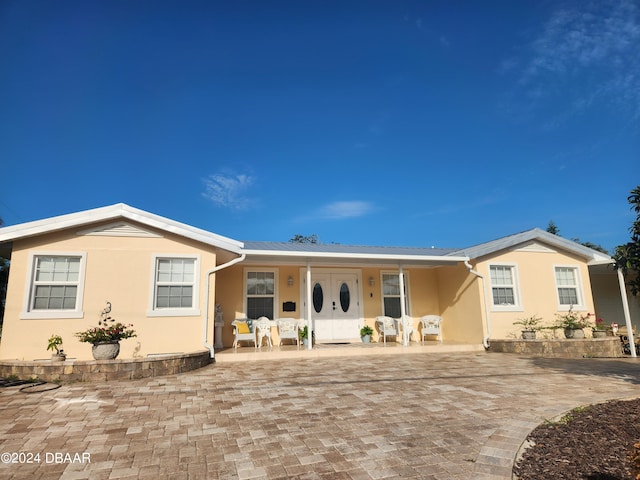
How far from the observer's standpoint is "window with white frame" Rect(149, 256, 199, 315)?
323 inches

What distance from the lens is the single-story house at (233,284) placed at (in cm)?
749

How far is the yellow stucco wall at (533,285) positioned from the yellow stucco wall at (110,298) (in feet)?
27.5

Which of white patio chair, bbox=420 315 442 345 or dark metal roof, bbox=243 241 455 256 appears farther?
white patio chair, bbox=420 315 442 345

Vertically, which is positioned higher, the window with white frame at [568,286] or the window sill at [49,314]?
the window with white frame at [568,286]

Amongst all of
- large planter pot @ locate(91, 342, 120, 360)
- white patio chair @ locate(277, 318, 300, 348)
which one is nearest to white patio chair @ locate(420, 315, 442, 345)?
white patio chair @ locate(277, 318, 300, 348)

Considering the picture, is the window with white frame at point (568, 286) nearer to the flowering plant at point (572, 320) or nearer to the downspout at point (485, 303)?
the flowering plant at point (572, 320)

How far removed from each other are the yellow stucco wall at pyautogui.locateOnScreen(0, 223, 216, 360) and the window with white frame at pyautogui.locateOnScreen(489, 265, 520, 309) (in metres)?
8.48

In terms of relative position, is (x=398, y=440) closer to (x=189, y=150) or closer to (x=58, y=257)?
(x=58, y=257)

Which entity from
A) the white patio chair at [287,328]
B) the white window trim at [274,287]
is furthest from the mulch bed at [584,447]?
the white window trim at [274,287]

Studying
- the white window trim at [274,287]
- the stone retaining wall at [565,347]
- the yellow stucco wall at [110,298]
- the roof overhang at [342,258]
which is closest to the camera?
the yellow stucco wall at [110,298]

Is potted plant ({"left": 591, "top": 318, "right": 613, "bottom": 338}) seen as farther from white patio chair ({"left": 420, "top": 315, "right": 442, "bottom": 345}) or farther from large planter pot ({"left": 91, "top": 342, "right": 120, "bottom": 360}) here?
large planter pot ({"left": 91, "top": 342, "right": 120, "bottom": 360})

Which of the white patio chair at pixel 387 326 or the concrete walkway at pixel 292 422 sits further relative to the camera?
the white patio chair at pixel 387 326

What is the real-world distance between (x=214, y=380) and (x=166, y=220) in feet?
13.2

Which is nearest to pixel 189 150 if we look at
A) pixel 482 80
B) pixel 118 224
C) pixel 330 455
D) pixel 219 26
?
pixel 219 26
